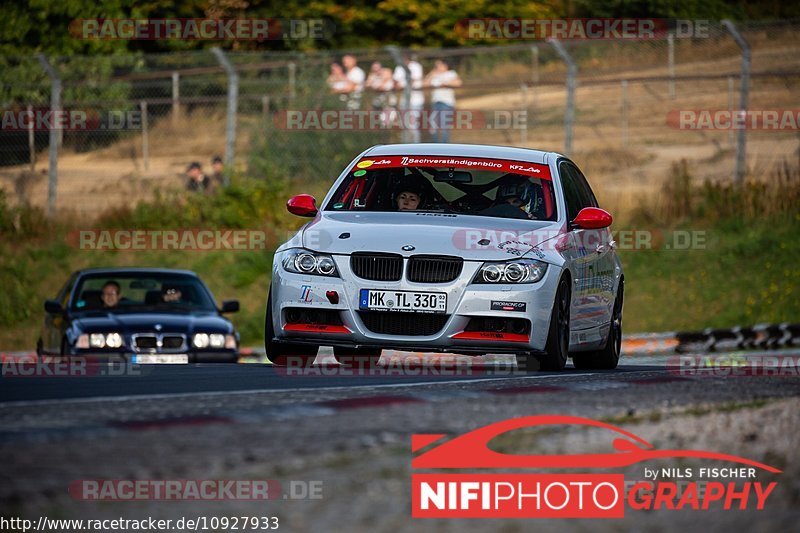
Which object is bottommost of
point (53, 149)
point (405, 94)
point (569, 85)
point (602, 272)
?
point (602, 272)

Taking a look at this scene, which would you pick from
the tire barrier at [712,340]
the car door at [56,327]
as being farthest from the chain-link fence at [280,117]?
the car door at [56,327]

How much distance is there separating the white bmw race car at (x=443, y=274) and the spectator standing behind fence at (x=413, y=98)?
14.7m

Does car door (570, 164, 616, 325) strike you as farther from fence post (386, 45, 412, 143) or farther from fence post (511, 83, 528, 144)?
fence post (511, 83, 528, 144)

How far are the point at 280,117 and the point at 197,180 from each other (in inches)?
70.6

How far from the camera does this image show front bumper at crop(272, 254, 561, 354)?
9.98 m

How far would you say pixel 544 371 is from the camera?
1020 centimetres

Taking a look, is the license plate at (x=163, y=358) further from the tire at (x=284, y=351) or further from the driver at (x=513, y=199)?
the driver at (x=513, y=199)

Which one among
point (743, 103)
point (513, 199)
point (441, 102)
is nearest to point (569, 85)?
point (441, 102)

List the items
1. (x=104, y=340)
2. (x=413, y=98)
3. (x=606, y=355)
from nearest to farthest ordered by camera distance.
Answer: (x=606, y=355), (x=104, y=340), (x=413, y=98)

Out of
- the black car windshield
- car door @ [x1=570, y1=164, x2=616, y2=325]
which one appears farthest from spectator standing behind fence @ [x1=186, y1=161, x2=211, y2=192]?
car door @ [x1=570, y1=164, x2=616, y2=325]

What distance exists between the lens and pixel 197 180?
27547 millimetres

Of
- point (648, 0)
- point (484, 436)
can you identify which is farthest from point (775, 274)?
point (648, 0)

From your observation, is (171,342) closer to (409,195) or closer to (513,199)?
(409,195)

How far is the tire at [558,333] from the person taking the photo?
10109 mm
